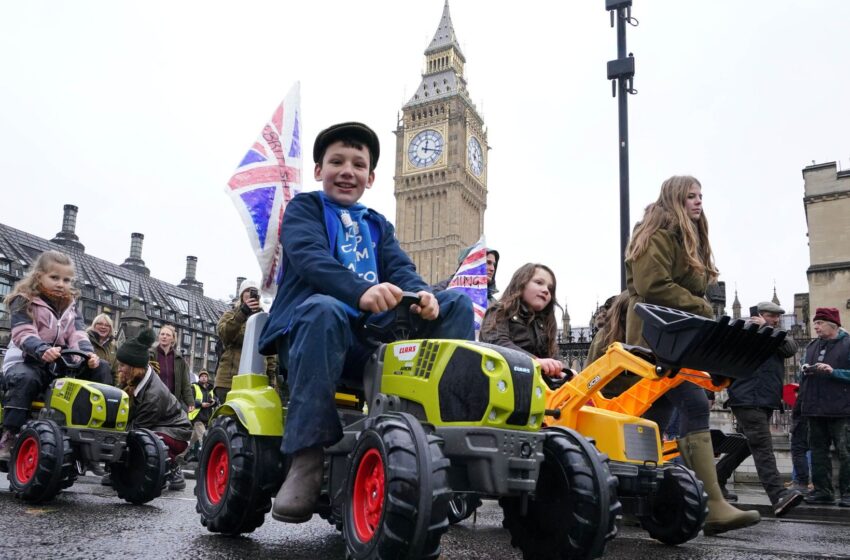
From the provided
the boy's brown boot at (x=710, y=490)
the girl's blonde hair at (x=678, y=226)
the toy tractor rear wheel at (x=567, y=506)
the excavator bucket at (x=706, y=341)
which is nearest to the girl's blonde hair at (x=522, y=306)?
the girl's blonde hair at (x=678, y=226)

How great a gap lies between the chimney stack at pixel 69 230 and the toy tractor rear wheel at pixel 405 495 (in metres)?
67.9

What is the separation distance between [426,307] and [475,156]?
276 ft

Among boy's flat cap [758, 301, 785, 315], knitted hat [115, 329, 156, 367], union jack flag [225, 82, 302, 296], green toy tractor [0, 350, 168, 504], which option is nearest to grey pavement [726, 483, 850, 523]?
boy's flat cap [758, 301, 785, 315]

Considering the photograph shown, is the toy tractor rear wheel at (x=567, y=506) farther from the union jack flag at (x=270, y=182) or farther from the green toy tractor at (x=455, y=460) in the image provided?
the union jack flag at (x=270, y=182)

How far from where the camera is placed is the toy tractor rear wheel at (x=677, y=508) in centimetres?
326

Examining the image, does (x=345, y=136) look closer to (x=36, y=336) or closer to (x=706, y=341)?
(x=706, y=341)

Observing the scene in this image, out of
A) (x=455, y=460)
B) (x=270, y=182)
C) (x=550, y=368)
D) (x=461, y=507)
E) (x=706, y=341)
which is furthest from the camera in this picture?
(x=270, y=182)

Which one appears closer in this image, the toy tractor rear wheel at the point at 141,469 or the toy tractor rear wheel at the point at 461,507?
the toy tractor rear wheel at the point at 461,507

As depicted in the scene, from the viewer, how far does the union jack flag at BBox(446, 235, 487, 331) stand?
30.9ft

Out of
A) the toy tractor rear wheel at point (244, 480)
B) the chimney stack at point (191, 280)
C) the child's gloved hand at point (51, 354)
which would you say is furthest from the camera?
the chimney stack at point (191, 280)

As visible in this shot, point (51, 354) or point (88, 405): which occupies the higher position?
point (51, 354)

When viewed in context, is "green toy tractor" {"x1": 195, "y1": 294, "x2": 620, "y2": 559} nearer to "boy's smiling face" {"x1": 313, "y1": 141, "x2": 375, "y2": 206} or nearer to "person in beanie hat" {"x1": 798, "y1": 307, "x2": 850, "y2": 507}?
"boy's smiling face" {"x1": 313, "y1": 141, "x2": 375, "y2": 206}

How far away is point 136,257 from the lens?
73.4 m

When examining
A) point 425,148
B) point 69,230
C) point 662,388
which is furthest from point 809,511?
point 425,148
